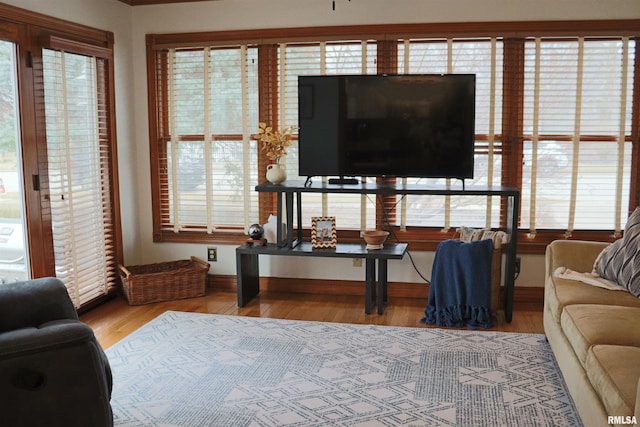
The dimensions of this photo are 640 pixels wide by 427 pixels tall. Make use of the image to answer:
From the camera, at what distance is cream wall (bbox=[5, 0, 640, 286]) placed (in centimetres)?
463

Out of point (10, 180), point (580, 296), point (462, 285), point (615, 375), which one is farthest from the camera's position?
point (462, 285)

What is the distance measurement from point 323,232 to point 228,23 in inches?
70.9

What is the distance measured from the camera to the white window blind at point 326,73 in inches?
193

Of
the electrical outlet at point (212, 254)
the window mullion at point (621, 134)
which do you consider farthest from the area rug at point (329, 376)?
the window mullion at point (621, 134)

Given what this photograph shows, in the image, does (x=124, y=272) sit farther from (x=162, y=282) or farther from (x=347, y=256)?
(x=347, y=256)

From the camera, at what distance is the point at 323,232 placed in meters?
4.76

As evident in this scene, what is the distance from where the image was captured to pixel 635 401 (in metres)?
2.15

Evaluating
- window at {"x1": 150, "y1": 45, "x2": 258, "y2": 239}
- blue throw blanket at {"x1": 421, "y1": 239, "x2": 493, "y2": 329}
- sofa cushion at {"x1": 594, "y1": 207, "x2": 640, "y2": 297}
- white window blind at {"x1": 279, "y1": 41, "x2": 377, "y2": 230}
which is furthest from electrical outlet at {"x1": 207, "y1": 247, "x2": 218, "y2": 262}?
sofa cushion at {"x1": 594, "y1": 207, "x2": 640, "y2": 297}

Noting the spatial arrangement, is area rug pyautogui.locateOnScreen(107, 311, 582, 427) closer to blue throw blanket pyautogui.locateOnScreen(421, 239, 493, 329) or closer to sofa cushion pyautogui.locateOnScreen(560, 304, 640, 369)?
blue throw blanket pyautogui.locateOnScreen(421, 239, 493, 329)

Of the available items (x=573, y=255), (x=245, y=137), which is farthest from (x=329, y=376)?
(x=245, y=137)

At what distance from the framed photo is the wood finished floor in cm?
48

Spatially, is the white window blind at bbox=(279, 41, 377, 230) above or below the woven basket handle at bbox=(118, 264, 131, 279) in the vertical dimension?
above

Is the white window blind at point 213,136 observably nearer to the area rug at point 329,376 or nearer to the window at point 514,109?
the window at point 514,109

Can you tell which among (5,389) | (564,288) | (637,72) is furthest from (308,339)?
(637,72)
